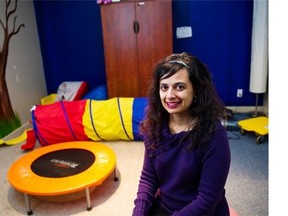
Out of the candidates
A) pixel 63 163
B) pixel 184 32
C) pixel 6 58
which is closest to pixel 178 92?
pixel 63 163

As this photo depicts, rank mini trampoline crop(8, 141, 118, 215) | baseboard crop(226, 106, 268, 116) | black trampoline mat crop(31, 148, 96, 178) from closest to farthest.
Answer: mini trampoline crop(8, 141, 118, 215) < black trampoline mat crop(31, 148, 96, 178) < baseboard crop(226, 106, 268, 116)

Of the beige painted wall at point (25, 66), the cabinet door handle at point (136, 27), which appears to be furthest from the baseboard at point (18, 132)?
the cabinet door handle at point (136, 27)

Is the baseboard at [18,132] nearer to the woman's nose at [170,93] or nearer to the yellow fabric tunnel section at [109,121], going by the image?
the yellow fabric tunnel section at [109,121]

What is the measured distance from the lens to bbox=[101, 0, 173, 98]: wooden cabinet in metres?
3.59

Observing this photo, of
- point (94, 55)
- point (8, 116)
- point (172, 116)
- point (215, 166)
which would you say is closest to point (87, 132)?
point (8, 116)

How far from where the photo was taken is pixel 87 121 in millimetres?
3141

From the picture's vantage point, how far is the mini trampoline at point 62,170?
77.3 inches

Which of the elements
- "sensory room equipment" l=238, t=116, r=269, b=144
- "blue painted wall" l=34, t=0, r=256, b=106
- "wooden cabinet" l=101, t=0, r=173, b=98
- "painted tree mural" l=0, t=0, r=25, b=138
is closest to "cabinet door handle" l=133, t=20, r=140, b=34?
"wooden cabinet" l=101, t=0, r=173, b=98

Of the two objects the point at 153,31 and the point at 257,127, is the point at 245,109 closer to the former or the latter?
the point at 257,127

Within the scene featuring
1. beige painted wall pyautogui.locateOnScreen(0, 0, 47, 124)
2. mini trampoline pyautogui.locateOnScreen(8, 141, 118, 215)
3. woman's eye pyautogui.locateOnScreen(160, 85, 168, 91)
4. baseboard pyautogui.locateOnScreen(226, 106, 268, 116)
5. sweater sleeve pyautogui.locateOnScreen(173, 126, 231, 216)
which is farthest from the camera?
baseboard pyautogui.locateOnScreen(226, 106, 268, 116)

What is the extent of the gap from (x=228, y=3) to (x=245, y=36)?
0.53 metres

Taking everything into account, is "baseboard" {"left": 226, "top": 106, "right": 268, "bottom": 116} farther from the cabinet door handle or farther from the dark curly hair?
the dark curly hair

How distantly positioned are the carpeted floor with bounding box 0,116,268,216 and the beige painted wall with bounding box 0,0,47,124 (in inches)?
49.8

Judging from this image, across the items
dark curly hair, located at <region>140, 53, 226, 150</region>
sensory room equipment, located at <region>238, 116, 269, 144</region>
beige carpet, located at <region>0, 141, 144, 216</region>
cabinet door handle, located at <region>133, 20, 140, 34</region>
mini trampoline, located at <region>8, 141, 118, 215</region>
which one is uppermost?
cabinet door handle, located at <region>133, 20, 140, 34</region>
